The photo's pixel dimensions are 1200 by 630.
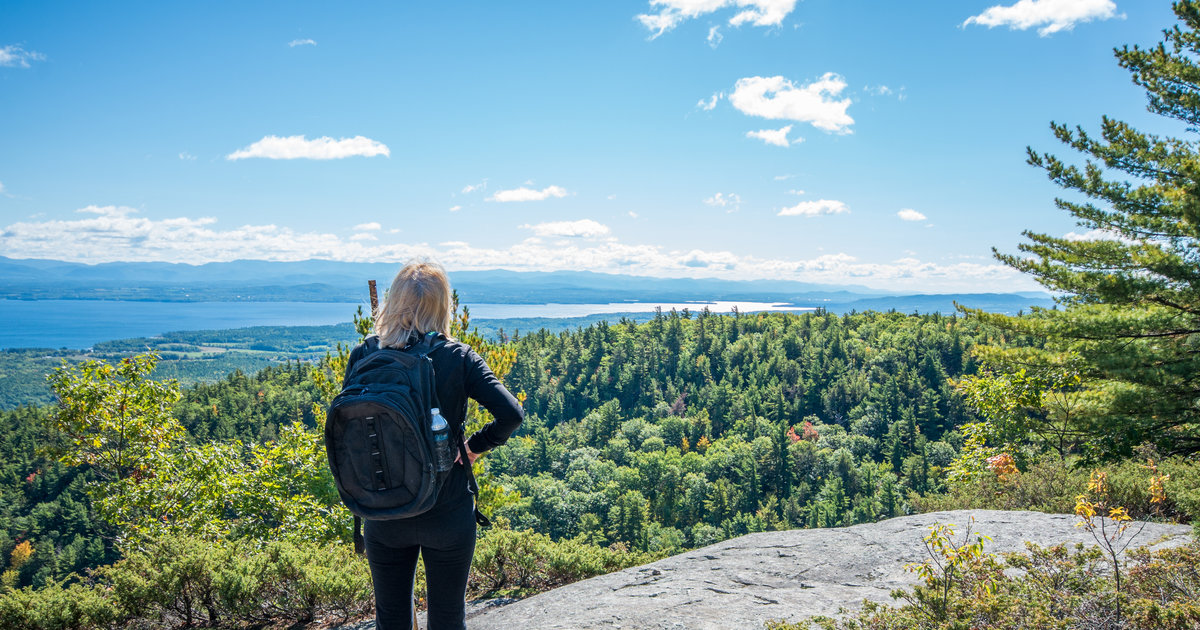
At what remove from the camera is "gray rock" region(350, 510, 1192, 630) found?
14.0 ft

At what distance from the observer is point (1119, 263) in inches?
254

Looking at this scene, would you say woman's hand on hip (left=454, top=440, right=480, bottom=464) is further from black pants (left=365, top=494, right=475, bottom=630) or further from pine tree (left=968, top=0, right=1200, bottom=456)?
pine tree (left=968, top=0, right=1200, bottom=456)

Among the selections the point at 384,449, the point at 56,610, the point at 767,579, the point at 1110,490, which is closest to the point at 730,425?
the point at 1110,490

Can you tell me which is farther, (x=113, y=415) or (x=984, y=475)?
(x=984, y=475)

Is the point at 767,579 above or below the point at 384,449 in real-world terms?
below

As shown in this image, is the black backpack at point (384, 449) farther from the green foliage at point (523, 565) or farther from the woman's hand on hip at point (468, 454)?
the green foliage at point (523, 565)

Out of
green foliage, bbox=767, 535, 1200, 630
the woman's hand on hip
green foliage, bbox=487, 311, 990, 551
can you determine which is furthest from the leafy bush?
green foliage, bbox=487, 311, 990, 551

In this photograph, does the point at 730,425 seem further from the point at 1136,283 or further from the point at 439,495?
the point at 439,495

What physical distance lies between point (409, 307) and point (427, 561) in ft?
3.80

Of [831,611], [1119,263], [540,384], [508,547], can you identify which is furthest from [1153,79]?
[540,384]

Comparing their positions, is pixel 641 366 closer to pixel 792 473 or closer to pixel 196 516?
pixel 792 473

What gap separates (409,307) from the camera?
107 inches

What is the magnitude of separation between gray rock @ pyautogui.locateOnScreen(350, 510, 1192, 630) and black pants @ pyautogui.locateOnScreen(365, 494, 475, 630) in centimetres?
175

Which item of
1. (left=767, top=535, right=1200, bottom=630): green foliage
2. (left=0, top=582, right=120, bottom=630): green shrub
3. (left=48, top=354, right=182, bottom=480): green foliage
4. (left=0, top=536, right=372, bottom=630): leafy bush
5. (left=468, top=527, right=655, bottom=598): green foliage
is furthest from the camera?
(left=48, top=354, right=182, bottom=480): green foliage
